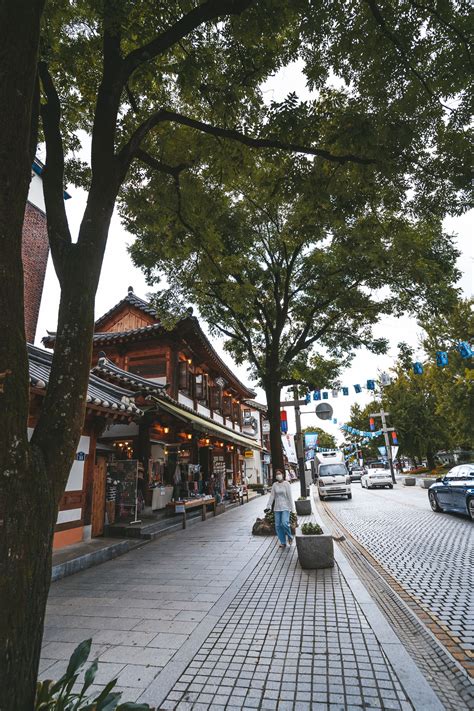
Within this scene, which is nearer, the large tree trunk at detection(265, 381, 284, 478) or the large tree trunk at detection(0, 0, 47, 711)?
the large tree trunk at detection(0, 0, 47, 711)

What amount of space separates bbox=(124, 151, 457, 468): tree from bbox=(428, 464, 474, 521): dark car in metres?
4.70

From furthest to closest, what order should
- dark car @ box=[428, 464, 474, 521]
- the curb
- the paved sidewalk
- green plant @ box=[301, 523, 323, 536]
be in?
dark car @ box=[428, 464, 474, 521], green plant @ box=[301, 523, 323, 536], the paved sidewalk, the curb

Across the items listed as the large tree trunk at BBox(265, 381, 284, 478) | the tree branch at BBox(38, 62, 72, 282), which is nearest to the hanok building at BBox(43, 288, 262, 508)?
the large tree trunk at BBox(265, 381, 284, 478)

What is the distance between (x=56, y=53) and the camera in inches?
194

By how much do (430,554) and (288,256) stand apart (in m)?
8.42

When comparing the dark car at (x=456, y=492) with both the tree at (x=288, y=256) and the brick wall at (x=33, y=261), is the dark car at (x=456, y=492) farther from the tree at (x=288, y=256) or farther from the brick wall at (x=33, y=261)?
the brick wall at (x=33, y=261)

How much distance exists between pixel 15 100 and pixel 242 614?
569cm

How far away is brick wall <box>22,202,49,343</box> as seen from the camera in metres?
11.6

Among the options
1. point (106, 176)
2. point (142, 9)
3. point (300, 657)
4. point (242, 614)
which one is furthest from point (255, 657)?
point (142, 9)

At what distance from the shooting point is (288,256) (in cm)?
1148

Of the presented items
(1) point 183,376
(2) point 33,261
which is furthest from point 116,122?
(1) point 183,376

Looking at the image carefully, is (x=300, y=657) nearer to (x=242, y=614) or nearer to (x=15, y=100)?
(x=242, y=614)

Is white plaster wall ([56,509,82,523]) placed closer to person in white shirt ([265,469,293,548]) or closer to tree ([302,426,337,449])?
person in white shirt ([265,469,293,548])

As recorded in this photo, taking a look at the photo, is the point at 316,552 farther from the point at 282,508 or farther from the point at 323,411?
the point at 323,411
